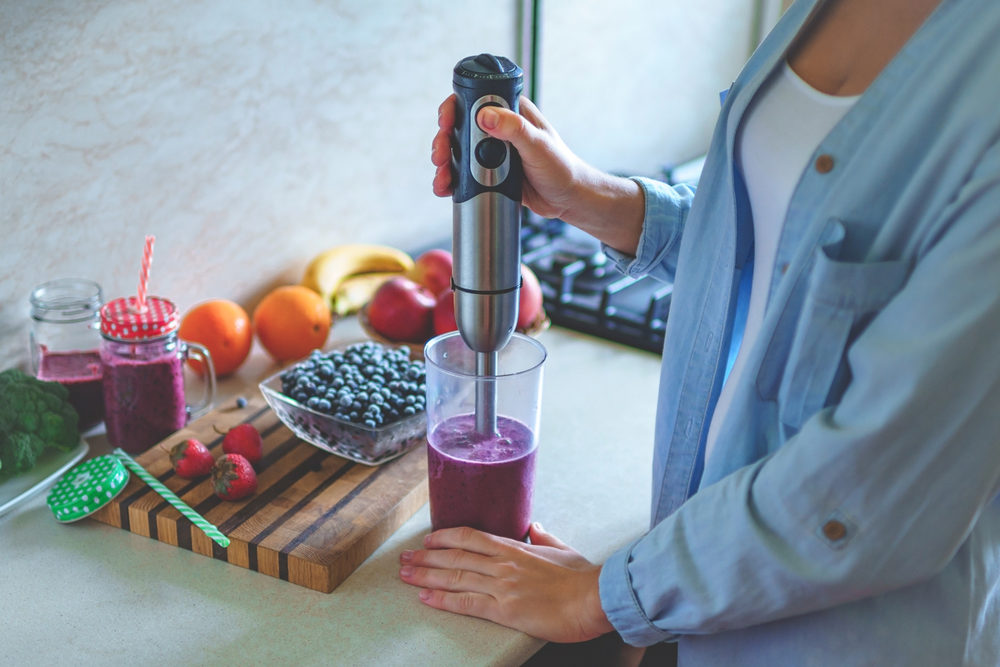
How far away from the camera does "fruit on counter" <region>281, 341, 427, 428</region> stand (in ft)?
3.59

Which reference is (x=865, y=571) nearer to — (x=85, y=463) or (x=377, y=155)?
(x=85, y=463)

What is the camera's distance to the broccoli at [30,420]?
1.03m

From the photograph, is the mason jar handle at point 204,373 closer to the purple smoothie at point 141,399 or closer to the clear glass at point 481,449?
the purple smoothie at point 141,399

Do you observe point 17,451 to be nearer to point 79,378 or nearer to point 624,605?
point 79,378

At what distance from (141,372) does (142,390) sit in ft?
0.08

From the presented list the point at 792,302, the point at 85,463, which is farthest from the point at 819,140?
the point at 85,463

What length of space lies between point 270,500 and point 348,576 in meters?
0.14

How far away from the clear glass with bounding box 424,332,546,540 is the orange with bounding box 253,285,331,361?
0.45 meters

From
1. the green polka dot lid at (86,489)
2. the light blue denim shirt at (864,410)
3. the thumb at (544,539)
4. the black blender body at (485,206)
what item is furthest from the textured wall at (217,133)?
the light blue denim shirt at (864,410)

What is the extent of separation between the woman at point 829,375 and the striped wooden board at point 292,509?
12 centimetres

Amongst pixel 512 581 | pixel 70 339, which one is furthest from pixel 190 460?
pixel 512 581

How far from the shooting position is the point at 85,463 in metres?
1.04

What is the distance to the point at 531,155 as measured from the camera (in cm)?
89

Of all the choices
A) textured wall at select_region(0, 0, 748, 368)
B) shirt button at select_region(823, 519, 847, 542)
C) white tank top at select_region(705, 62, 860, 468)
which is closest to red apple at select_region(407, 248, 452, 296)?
textured wall at select_region(0, 0, 748, 368)
